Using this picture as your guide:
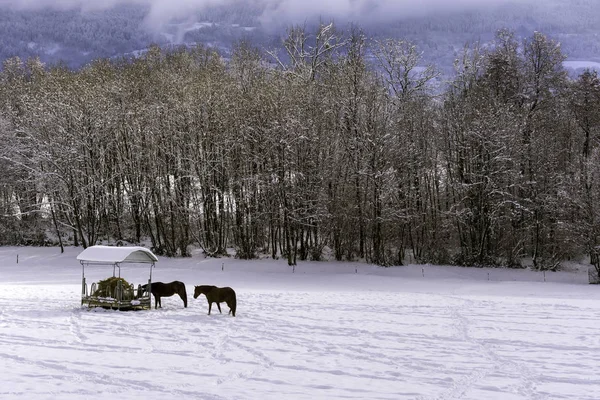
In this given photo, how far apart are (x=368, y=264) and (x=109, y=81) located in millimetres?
26096

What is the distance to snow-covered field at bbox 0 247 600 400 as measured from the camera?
1100cm

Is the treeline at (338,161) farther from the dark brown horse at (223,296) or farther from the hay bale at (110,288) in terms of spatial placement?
the dark brown horse at (223,296)

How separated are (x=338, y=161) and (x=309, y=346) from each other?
77.6 ft

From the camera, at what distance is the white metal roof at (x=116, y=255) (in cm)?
2016

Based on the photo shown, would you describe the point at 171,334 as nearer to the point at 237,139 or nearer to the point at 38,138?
the point at 237,139

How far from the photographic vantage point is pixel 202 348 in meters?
14.2

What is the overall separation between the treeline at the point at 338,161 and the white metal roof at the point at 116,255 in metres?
15.3

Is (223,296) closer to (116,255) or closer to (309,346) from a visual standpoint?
(116,255)

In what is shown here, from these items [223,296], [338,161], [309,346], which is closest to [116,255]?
[223,296]

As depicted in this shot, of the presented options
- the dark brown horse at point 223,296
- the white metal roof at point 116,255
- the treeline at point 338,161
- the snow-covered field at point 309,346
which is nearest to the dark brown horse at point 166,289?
the snow-covered field at point 309,346

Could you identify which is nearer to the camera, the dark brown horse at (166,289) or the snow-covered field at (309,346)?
the snow-covered field at (309,346)

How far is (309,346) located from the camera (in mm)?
14555

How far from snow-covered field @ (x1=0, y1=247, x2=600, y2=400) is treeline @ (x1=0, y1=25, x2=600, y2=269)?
9634mm

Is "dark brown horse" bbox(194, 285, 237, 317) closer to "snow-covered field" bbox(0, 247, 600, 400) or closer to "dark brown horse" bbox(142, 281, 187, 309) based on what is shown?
"snow-covered field" bbox(0, 247, 600, 400)
